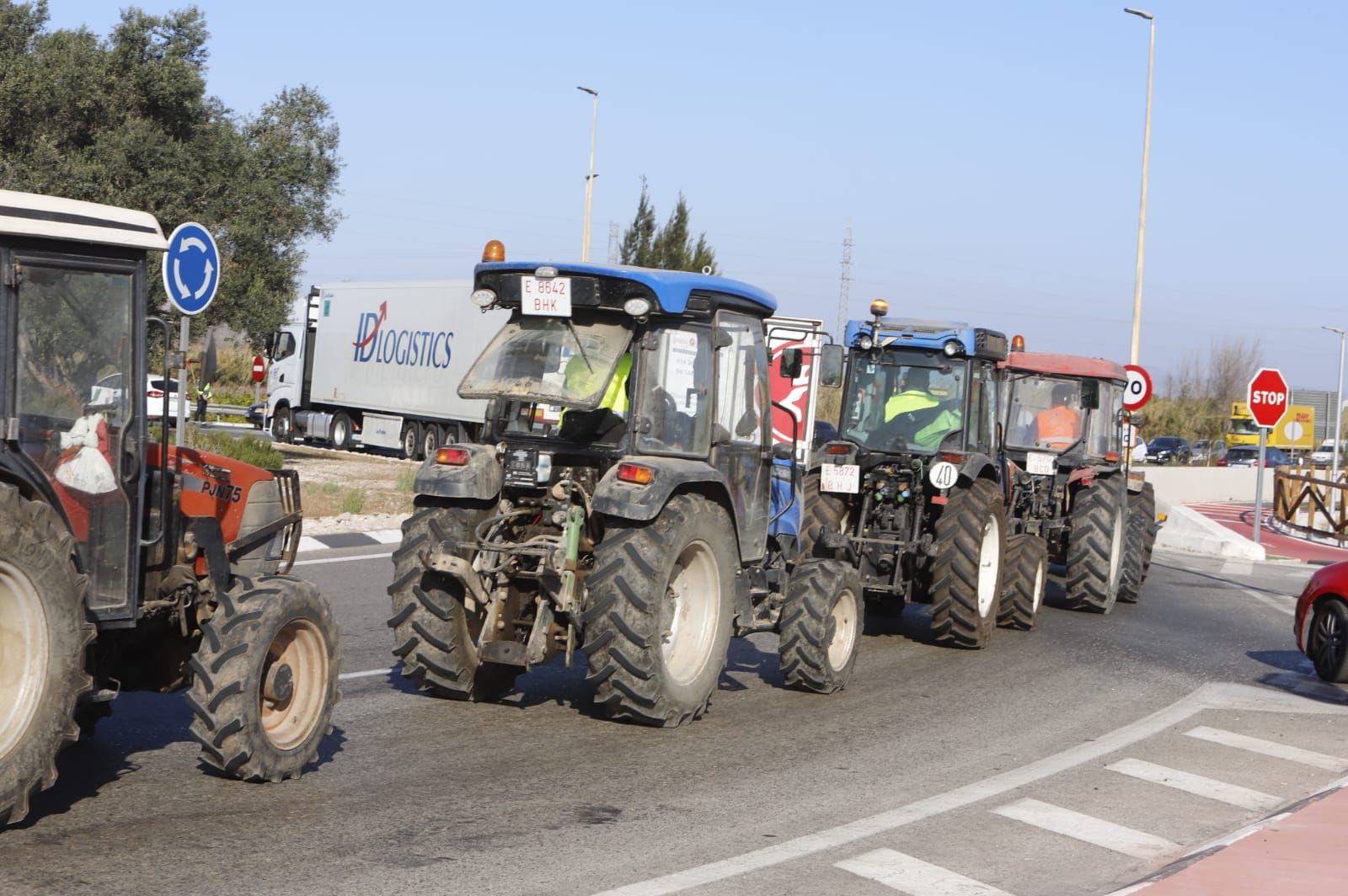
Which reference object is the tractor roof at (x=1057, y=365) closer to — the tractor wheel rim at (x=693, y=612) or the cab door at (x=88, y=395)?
the tractor wheel rim at (x=693, y=612)

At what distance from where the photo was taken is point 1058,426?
1745 centimetres

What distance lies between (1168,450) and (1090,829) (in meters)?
63.2

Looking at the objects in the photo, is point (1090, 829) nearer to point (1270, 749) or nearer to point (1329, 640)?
point (1270, 749)

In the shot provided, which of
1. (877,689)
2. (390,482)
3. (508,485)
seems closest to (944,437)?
(877,689)

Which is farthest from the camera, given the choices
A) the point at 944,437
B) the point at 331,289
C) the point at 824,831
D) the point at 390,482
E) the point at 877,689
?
the point at 331,289

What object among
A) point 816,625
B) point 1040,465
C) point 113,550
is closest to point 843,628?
point 816,625

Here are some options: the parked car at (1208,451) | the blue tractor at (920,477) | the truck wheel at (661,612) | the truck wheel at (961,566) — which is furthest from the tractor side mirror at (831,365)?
the parked car at (1208,451)

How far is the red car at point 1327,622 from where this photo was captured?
12500 millimetres

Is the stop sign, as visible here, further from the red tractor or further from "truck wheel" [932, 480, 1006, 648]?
the red tractor

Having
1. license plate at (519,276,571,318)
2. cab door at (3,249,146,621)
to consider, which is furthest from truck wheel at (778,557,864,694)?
cab door at (3,249,146,621)

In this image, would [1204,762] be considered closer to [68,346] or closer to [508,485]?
[508,485]

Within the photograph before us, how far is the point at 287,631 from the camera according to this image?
717 cm

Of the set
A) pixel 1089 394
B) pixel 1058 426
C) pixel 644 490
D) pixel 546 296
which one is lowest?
pixel 644 490

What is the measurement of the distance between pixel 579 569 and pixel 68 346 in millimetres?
3473
